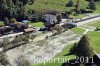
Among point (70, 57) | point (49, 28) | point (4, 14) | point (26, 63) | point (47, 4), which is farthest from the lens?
point (47, 4)

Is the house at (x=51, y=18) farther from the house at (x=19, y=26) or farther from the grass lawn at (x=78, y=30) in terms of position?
the house at (x=19, y=26)

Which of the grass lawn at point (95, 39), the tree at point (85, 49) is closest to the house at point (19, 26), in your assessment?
the grass lawn at point (95, 39)

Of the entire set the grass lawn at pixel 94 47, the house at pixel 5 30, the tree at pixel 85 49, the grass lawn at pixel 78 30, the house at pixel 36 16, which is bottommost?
the grass lawn at pixel 78 30

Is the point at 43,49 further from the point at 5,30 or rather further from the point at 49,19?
the point at 49,19

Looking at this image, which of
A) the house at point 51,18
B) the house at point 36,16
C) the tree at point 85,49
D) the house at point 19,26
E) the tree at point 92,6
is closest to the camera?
the tree at point 85,49

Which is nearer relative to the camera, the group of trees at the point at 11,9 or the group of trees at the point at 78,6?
the group of trees at the point at 11,9

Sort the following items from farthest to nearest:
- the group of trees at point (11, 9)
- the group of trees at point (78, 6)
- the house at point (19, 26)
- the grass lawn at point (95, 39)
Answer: the group of trees at point (78, 6), the group of trees at point (11, 9), the house at point (19, 26), the grass lawn at point (95, 39)

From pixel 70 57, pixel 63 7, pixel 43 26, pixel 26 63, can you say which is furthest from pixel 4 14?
pixel 26 63

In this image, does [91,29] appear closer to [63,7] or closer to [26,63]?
[63,7]
